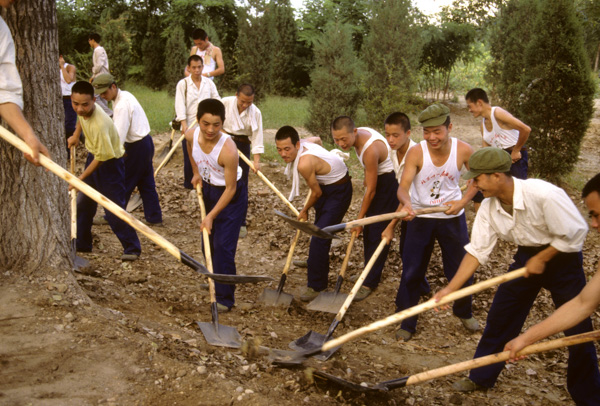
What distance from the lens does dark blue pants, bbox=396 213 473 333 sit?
4402 mm

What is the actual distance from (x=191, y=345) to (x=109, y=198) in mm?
2305

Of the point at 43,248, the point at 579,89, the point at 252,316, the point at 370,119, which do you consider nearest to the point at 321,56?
the point at 370,119

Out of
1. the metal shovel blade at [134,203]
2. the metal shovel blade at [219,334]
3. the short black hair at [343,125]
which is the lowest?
the metal shovel blade at [219,334]

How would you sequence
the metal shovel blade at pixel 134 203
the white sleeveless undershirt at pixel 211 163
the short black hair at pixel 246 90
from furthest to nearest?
1. the metal shovel blade at pixel 134 203
2. the short black hair at pixel 246 90
3. the white sleeveless undershirt at pixel 211 163

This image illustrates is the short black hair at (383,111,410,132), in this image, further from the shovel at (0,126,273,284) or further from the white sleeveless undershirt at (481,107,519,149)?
the shovel at (0,126,273,284)

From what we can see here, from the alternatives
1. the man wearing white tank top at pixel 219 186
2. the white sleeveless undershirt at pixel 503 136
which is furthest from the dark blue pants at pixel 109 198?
the white sleeveless undershirt at pixel 503 136

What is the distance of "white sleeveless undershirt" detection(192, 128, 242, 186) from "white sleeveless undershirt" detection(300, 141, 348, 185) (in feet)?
2.51

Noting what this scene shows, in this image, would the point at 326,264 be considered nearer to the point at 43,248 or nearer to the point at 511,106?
the point at 43,248

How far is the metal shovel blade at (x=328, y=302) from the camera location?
4953mm

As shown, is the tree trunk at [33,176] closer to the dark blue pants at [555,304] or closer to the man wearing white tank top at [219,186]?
the man wearing white tank top at [219,186]

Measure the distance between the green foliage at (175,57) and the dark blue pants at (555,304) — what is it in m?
14.8

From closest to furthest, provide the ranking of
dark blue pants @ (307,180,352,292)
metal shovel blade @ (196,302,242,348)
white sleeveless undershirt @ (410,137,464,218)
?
metal shovel blade @ (196,302,242,348), white sleeveless undershirt @ (410,137,464,218), dark blue pants @ (307,180,352,292)

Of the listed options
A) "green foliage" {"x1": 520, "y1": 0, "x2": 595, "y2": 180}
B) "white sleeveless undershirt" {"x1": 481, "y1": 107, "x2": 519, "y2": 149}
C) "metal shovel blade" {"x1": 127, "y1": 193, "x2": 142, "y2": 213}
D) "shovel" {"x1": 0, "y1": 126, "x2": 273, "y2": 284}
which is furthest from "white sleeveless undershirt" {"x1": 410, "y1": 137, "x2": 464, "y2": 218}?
"green foliage" {"x1": 520, "y1": 0, "x2": 595, "y2": 180}

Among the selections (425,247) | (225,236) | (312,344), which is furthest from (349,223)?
(225,236)
